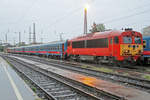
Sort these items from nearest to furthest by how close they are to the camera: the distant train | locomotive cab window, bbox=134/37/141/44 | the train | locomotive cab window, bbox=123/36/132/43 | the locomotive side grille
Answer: the locomotive side grille → the distant train → locomotive cab window, bbox=123/36/132/43 → locomotive cab window, bbox=134/37/141/44 → the train

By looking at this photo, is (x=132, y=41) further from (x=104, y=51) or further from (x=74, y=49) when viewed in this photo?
(x=74, y=49)

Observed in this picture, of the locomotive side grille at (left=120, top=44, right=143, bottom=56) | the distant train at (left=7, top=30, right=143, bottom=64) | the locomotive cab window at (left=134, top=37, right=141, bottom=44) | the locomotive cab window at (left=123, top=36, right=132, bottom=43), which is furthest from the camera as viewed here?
the locomotive cab window at (left=134, top=37, right=141, bottom=44)

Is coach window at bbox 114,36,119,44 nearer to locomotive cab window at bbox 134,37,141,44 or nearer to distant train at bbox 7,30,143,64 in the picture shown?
distant train at bbox 7,30,143,64

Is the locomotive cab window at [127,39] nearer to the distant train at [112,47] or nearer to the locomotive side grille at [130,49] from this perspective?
the distant train at [112,47]

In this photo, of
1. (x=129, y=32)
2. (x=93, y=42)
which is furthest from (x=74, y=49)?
(x=129, y=32)

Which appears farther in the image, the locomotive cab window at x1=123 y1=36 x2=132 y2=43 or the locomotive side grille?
the locomotive cab window at x1=123 y1=36 x2=132 y2=43

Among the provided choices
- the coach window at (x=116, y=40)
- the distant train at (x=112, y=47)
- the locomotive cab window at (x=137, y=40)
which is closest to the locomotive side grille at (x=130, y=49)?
the distant train at (x=112, y=47)

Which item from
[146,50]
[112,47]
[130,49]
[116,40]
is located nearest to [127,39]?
[130,49]

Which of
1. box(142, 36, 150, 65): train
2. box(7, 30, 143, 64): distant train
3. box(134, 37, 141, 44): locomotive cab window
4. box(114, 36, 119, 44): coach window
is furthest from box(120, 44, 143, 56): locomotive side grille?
box(142, 36, 150, 65): train

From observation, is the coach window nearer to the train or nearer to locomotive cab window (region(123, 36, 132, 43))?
locomotive cab window (region(123, 36, 132, 43))

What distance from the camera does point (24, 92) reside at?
6461 millimetres

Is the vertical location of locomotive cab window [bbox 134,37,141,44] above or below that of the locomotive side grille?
above

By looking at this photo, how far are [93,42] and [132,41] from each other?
3985 millimetres

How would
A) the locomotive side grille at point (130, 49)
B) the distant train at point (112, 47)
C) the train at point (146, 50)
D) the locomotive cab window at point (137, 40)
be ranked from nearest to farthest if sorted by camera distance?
1. the locomotive side grille at point (130, 49)
2. the distant train at point (112, 47)
3. the locomotive cab window at point (137, 40)
4. the train at point (146, 50)
